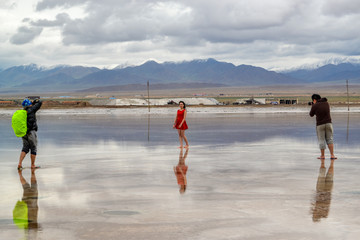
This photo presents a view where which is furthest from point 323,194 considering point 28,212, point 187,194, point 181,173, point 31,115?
point 31,115

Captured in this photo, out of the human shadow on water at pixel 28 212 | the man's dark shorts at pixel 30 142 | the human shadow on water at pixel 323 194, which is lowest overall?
the human shadow on water at pixel 28 212

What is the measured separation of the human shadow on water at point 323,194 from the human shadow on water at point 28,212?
3.82 metres

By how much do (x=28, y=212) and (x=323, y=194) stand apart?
16.1 ft

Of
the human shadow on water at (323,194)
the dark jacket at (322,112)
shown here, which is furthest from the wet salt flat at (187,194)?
the dark jacket at (322,112)

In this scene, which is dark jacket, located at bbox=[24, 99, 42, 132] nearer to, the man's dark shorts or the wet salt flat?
the man's dark shorts

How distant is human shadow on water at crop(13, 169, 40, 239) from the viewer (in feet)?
23.4

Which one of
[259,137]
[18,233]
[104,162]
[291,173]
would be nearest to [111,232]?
[18,233]

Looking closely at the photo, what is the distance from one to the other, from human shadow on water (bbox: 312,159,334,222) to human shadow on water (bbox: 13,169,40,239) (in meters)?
3.82

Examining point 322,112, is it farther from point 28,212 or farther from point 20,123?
point 28,212

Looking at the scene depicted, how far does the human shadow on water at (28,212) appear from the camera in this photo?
7.13 m

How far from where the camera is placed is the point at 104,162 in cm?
1413

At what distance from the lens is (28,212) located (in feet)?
26.7

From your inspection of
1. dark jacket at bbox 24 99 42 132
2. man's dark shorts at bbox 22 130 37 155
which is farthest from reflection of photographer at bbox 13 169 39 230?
dark jacket at bbox 24 99 42 132

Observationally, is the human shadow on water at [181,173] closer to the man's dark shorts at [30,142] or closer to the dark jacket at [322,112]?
the man's dark shorts at [30,142]
